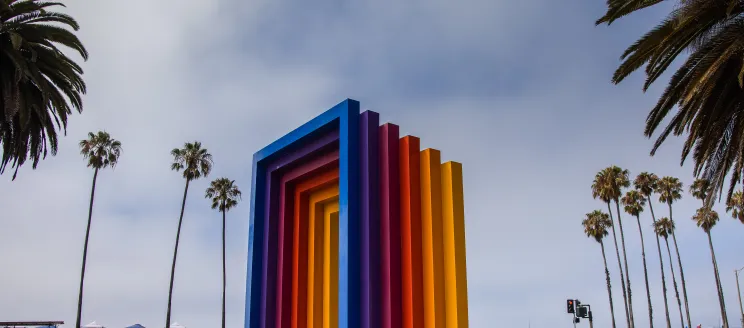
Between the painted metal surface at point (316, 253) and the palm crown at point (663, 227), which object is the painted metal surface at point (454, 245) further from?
the palm crown at point (663, 227)

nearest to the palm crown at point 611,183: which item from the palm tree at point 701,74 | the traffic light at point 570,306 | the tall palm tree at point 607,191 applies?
the tall palm tree at point 607,191

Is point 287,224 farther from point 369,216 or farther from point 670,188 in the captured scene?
point 670,188

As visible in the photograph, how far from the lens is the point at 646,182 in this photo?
58.9 m

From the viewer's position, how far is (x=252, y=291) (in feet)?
55.5

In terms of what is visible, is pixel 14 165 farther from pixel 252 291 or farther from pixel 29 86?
pixel 252 291

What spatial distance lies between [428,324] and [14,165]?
53.2ft

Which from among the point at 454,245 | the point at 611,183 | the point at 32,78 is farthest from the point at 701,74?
the point at 611,183

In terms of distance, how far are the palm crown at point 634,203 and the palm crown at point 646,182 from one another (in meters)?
1.26

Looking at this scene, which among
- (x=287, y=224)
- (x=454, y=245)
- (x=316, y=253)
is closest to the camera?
(x=454, y=245)

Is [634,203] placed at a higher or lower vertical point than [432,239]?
higher

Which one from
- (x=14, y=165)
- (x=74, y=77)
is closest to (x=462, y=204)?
(x=74, y=77)

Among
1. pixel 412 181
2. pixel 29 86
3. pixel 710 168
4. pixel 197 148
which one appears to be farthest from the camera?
pixel 197 148

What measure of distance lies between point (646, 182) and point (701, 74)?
4914 centimetres

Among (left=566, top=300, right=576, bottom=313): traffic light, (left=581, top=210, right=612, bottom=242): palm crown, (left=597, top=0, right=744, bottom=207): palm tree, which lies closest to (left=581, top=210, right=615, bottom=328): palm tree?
(left=581, top=210, right=612, bottom=242): palm crown
